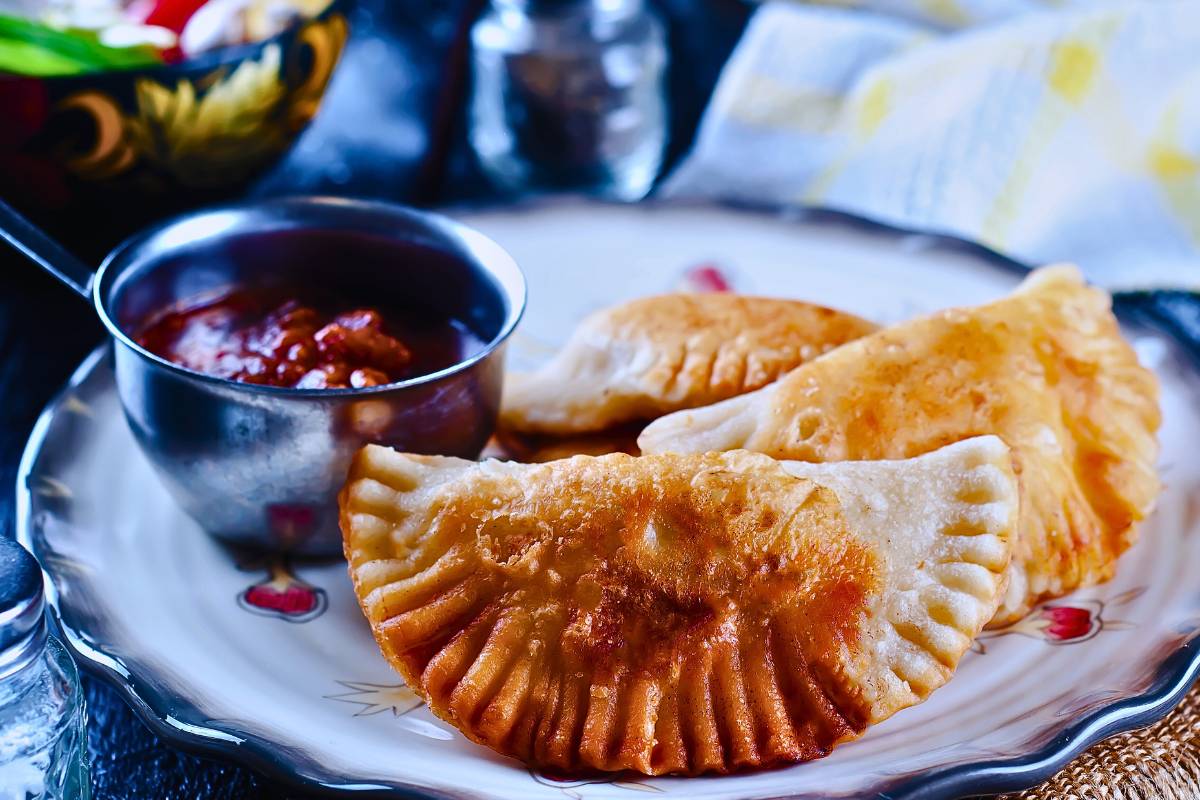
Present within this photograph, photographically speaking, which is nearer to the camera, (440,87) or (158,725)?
(158,725)

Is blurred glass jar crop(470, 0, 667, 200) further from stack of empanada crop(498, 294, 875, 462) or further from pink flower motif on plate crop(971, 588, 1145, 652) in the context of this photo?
pink flower motif on plate crop(971, 588, 1145, 652)

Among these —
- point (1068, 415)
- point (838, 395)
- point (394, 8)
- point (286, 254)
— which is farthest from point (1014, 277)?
point (394, 8)

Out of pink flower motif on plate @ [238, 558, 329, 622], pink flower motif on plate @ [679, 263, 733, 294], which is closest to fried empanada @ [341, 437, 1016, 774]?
pink flower motif on plate @ [238, 558, 329, 622]

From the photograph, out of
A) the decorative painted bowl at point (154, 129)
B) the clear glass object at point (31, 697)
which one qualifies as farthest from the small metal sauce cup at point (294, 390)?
the decorative painted bowl at point (154, 129)

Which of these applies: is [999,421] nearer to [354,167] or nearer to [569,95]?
[569,95]

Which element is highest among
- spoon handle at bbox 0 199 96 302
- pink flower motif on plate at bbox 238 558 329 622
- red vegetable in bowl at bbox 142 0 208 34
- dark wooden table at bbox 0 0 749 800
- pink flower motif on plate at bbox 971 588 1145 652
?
spoon handle at bbox 0 199 96 302

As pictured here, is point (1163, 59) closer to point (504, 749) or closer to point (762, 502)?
point (762, 502)
